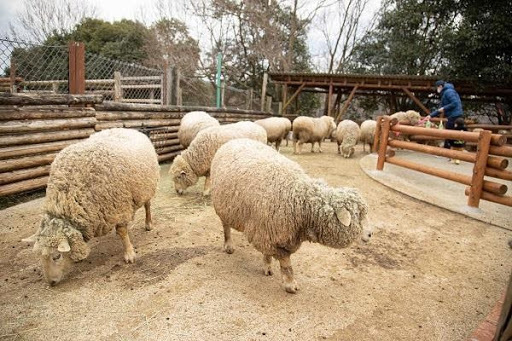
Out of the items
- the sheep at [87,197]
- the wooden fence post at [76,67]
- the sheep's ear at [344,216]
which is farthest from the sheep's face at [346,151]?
the sheep's ear at [344,216]

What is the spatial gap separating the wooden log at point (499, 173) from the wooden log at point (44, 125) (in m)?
7.24

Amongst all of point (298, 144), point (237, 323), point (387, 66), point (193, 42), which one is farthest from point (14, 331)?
point (387, 66)

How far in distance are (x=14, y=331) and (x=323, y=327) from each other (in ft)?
7.89

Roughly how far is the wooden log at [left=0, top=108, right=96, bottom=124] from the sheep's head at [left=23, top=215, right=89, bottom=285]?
2.78m

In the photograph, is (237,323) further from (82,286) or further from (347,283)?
(82,286)

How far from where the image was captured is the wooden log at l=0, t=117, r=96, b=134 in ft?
15.3

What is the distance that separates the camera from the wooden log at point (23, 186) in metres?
4.64

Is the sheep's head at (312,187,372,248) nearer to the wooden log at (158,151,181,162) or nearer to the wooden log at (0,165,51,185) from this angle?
the wooden log at (0,165,51,185)

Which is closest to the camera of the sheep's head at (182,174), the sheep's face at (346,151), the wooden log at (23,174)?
the wooden log at (23,174)

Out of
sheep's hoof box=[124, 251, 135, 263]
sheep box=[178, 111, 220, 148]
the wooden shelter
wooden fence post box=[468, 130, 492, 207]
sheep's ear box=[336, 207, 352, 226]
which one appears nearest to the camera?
sheep's ear box=[336, 207, 352, 226]

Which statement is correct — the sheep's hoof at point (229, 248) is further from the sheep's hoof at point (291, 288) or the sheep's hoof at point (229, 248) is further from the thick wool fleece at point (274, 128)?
the thick wool fleece at point (274, 128)

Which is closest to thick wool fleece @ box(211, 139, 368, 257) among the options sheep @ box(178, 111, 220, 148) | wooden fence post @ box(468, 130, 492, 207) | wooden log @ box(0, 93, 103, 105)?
wooden fence post @ box(468, 130, 492, 207)

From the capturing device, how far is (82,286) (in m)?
2.91

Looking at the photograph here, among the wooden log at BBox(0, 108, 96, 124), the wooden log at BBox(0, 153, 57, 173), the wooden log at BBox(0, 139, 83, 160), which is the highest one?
the wooden log at BBox(0, 108, 96, 124)
